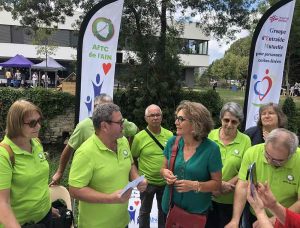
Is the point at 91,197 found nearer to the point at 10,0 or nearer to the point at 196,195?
the point at 196,195

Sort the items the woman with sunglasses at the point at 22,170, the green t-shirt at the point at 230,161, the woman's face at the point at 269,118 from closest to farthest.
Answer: the woman with sunglasses at the point at 22,170 < the green t-shirt at the point at 230,161 < the woman's face at the point at 269,118

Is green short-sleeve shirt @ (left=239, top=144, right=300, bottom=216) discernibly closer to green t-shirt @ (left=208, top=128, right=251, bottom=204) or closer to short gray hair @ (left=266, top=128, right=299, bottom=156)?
short gray hair @ (left=266, top=128, right=299, bottom=156)

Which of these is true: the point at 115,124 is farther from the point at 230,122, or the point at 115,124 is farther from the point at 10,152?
the point at 230,122

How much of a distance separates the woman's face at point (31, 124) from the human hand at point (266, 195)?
154 centimetres

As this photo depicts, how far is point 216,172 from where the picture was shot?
9.19 feet

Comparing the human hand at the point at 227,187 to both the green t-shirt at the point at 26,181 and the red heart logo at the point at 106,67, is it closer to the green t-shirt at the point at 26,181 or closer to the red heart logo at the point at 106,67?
the green t-shirt at the point at 26,181

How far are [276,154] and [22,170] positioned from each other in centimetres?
177

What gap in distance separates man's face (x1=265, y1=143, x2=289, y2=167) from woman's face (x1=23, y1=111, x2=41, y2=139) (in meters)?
1.67

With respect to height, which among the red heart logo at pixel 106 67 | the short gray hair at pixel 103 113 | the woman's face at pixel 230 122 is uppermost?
the red heart logo at pixel 106 67

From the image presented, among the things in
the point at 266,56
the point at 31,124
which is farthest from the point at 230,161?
the point at 266,56

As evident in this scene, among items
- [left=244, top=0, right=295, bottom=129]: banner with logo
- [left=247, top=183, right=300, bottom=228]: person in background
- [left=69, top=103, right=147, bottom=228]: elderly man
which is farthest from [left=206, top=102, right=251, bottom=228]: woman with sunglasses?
[left=244, top=0, right=295, bottom=129]: banner with logo

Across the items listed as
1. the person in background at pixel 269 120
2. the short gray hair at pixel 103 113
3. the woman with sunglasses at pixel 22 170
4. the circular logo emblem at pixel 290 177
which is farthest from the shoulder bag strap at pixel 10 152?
the person in background at pixel 269 120

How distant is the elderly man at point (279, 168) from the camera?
256cm

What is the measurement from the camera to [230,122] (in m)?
3.46
